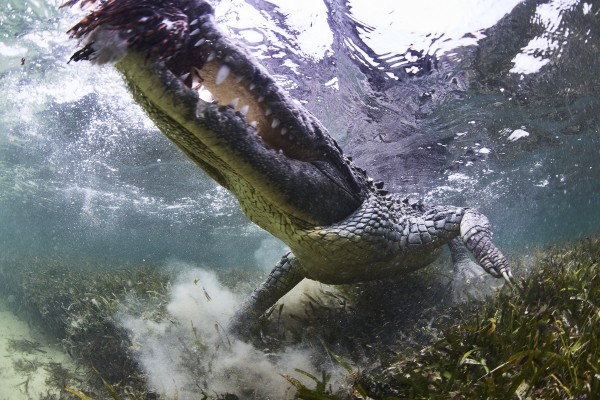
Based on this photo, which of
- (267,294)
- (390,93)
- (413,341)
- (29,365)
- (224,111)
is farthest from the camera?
(390,93)

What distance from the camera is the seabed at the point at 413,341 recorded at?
196 cm

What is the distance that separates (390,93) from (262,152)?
6199 millimetres

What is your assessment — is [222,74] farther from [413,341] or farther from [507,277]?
[507,277]

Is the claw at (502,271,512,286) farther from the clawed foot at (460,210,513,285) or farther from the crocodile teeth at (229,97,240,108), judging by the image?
the crocodile teeth at (229,97,240,108)

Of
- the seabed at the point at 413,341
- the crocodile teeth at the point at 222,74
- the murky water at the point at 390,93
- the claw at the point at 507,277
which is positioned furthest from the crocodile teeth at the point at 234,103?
the murky water at the point at 390,93

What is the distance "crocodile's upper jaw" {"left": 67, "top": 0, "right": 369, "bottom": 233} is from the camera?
1.69m

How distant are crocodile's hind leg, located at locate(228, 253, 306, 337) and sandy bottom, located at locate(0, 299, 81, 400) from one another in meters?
3.57

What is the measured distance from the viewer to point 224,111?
2164mm

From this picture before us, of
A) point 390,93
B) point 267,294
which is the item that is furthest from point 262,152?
point 390,93

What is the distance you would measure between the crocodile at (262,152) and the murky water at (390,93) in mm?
3850

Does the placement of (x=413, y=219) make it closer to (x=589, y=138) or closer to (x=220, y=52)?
(x=220, y=52)

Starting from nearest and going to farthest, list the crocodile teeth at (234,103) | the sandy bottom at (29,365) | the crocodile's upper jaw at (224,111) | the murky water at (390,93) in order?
the crocodile's upper jaw at (224,111) < the crocodile teeth at (234,103) < the sandy bottom at (29,365) < the murky water at (390,93)

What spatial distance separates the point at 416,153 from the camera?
35.3 ft

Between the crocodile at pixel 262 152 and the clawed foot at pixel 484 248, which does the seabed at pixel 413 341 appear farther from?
the crocodile at pixel 262 152
